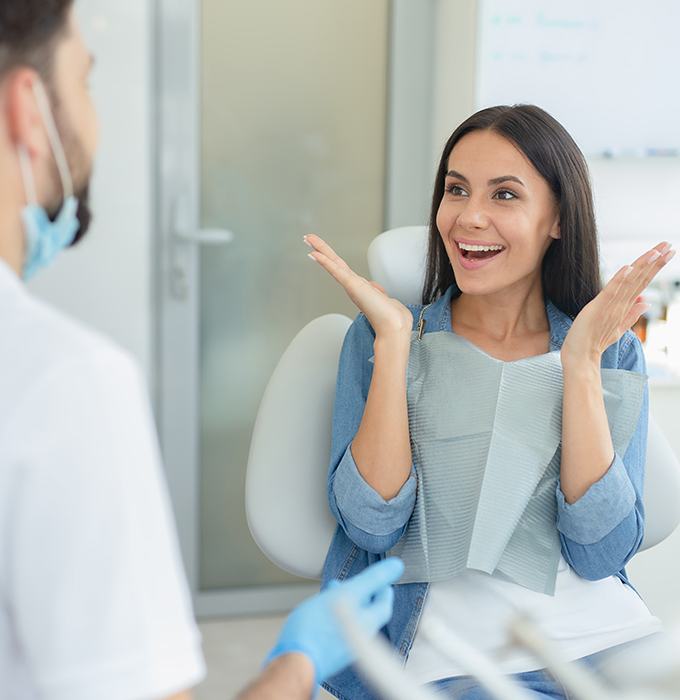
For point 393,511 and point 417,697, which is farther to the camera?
point 393,511

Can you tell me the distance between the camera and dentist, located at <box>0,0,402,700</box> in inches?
26.0

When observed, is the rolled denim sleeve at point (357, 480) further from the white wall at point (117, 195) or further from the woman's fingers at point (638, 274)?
the white wall at point (117, 195)

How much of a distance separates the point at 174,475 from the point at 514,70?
4.14 feet

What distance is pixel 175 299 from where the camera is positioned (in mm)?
2541

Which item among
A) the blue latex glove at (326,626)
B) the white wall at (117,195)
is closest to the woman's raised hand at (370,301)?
the blue latex glove at (326,626)

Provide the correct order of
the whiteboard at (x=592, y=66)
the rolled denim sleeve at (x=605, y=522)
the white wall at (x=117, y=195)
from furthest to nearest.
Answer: the white wall at (x=117, y=195) < the whiteboard at (x=592, y=66) < the rolled denim sleeve at (x=605, y=522)

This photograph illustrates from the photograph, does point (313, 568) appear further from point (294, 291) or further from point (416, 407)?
point (294, 291)

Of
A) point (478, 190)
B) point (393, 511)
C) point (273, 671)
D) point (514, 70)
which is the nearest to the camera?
point (273, 671)

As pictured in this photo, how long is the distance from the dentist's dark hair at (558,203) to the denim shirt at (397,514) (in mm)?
125

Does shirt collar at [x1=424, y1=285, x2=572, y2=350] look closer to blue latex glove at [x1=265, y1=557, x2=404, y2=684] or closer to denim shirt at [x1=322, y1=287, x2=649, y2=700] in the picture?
denim shirt at [x1=322, y1=287, x2=649, y2=700]

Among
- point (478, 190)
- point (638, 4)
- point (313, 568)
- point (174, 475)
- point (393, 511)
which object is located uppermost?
point (638, 4)

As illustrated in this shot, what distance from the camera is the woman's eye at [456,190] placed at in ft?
4.84

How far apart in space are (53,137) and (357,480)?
2.24 ft

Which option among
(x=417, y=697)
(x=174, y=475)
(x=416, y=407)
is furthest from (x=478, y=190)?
(x=174, y=475)
